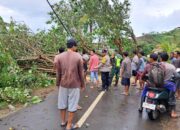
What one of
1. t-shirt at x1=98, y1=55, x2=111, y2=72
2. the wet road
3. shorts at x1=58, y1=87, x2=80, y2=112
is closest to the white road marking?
the wet road

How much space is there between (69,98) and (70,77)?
20.0 inches

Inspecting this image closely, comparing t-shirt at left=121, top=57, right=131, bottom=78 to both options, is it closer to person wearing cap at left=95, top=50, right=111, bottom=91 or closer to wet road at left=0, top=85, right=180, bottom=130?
person wearing cap at left=95, top=50, right=111, bottom=91

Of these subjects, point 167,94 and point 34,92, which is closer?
point 167,94

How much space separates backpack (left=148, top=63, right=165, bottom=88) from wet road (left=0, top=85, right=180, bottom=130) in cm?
104

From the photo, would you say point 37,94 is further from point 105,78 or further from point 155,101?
point 155,101

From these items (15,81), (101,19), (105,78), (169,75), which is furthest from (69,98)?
(101,19)

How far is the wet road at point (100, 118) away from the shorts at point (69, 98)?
60 centimetres

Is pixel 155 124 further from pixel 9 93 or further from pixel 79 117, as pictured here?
pixel 9 93

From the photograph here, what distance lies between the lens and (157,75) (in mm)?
9742

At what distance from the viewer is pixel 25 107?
1152 centimetres

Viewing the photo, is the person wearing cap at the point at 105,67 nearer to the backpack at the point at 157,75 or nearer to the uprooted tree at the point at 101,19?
the backpack at the point at 157,75

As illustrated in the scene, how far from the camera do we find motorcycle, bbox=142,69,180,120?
9.54 m

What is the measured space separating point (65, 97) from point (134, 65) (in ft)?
27.3

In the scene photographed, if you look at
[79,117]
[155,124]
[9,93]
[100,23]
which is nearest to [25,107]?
[9,93]
